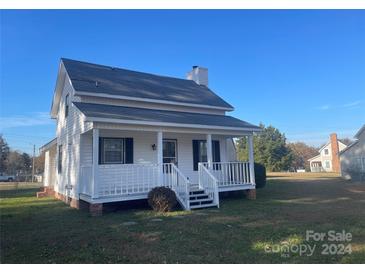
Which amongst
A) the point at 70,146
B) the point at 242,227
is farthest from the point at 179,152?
the point at 242,227

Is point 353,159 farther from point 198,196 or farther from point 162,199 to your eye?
point 162,199

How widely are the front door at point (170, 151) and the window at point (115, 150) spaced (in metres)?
1.61

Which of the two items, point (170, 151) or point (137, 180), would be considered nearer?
point (137, 180)

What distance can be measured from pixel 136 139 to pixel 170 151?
5.53 ft

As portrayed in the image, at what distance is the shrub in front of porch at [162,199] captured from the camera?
8805 millimetres

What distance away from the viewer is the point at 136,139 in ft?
36.9

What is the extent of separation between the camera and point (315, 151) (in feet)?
254

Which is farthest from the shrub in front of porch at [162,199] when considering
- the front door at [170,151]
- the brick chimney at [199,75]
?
the brick chimney at [199,75]

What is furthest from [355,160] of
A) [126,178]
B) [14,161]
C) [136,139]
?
[14,161]

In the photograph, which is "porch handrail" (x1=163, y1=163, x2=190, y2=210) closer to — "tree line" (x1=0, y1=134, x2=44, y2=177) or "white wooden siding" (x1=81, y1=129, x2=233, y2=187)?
"white wooden siding" (x1=81, y1=129, x2=233, y2=187)

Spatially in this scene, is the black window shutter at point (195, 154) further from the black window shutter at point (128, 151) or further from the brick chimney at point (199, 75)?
the brick chimney at point (199, 75)

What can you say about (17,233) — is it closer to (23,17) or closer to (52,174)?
(23,17)
